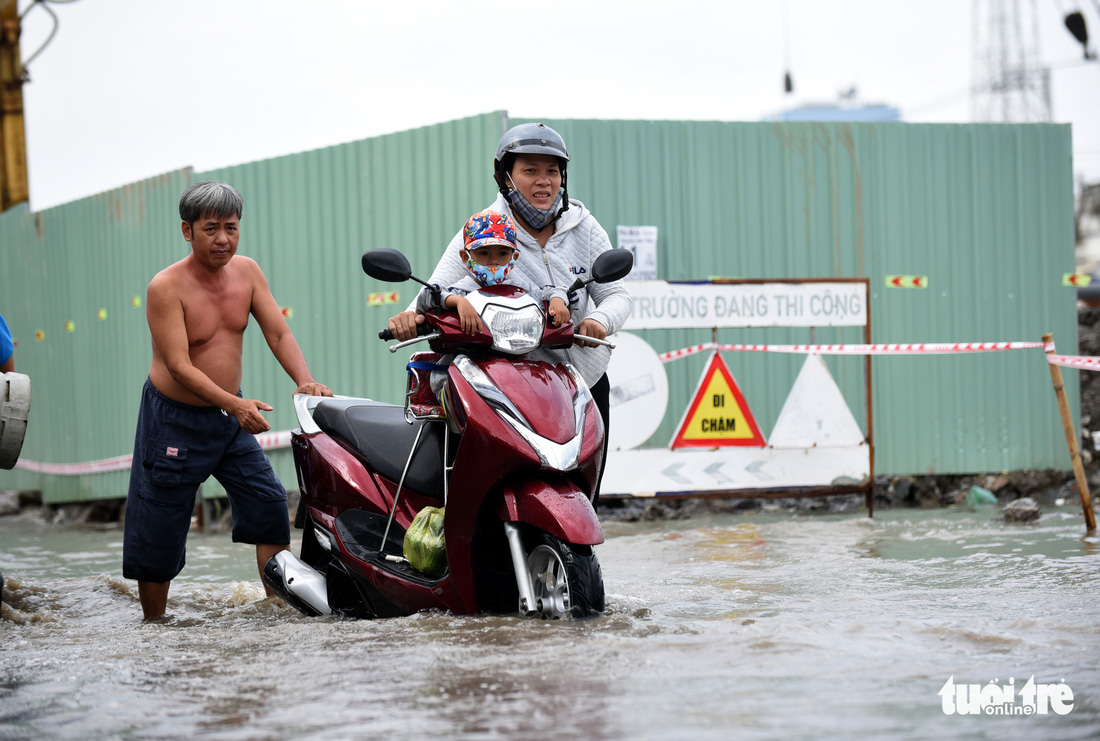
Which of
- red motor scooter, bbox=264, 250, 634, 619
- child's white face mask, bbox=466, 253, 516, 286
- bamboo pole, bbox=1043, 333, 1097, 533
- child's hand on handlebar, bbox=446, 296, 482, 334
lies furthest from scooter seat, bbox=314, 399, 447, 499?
bamboo pole, bbox=1043, 333, 1097, 533

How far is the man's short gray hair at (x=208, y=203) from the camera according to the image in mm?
4594

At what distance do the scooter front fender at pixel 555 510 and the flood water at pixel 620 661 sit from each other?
314mm

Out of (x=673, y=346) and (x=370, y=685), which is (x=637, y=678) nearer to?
(x=370, y=685)

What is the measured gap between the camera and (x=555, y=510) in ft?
12.1

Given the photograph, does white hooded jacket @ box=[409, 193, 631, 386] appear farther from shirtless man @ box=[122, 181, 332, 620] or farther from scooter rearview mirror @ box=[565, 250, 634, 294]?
shirtless man @ box=[122, 181, 332, 620]

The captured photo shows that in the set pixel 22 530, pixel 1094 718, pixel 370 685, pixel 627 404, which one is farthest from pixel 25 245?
pixel 1094 718

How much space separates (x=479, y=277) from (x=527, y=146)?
0.58m

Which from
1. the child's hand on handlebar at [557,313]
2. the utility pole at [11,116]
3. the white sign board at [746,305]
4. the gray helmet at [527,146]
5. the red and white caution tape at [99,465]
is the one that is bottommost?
the red and white caution tape at [99,465]

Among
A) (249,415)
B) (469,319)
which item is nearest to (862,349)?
(469,319)

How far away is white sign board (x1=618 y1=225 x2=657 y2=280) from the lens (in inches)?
340

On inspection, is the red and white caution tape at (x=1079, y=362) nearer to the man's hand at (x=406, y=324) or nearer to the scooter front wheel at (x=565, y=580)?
the scooter front wheel at (x=565, y=580)

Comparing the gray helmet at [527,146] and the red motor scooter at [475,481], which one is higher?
the gray helmet at [527,146]

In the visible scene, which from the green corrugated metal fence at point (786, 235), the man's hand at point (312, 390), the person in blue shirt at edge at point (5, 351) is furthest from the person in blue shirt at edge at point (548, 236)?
the green corrugated metal fence at point (786, 235)

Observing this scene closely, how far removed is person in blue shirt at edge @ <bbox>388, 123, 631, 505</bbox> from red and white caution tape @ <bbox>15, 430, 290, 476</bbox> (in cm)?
510
